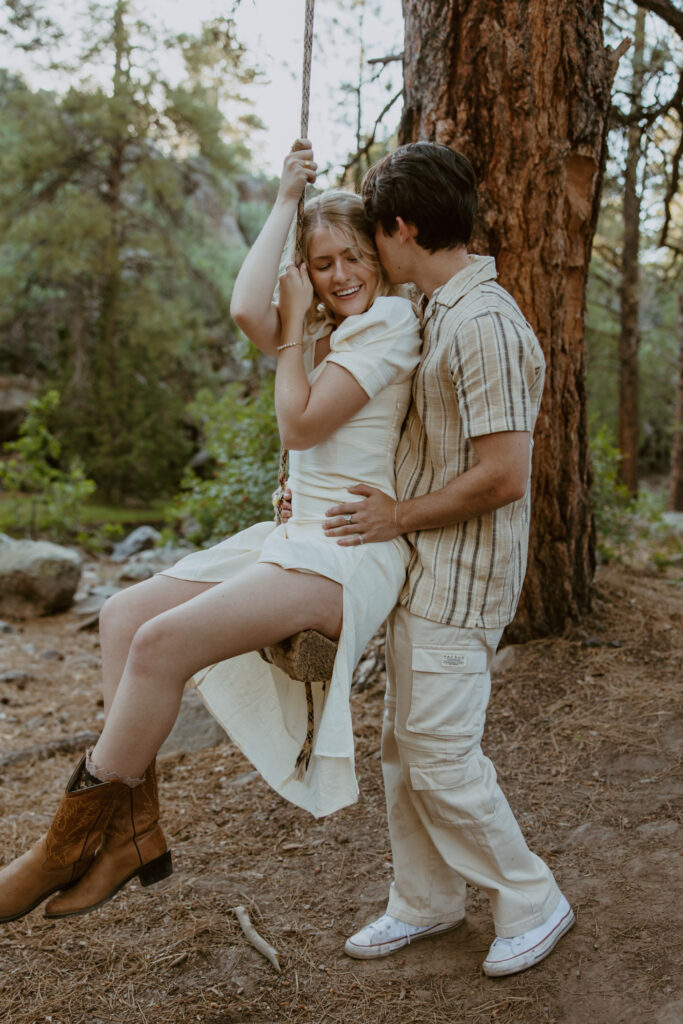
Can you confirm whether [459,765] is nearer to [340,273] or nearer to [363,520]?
[363,520]

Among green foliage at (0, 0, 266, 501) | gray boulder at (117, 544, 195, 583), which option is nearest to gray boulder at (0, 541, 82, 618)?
gray boulder at (117, 544, 195, 583)

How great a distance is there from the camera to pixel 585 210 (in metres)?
3.71

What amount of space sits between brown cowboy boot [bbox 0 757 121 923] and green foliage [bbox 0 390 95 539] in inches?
272

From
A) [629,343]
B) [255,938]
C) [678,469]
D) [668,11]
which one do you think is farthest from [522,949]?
[678,469]

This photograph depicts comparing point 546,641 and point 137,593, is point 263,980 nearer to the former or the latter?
point 137,593

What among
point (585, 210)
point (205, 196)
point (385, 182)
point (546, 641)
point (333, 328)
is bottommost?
point (546, 641)

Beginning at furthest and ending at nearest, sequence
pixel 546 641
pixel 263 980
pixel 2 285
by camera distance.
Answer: pixel 2 285 → pixel 546 641 → pixel 263 980

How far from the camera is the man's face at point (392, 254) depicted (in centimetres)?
217

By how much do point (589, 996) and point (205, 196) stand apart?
19.4 m

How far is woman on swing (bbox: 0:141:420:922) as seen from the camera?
1892mm

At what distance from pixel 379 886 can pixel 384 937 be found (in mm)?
364

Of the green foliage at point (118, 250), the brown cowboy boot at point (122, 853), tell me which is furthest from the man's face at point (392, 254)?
the green foliage at point (118, 250)

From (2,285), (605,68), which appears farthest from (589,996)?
(2,285)

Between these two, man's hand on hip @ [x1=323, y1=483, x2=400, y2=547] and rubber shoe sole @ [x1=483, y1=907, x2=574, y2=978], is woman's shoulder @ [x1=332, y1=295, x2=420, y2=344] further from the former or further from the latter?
rubber shoe sole @ [x1=483, y1=907, x2=574, y2=978]
